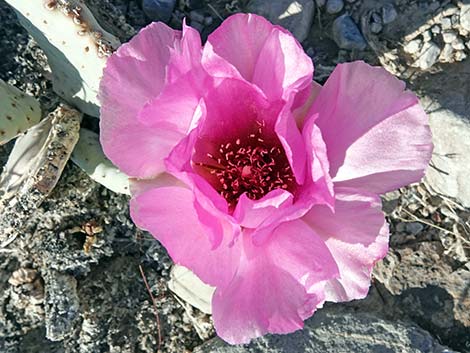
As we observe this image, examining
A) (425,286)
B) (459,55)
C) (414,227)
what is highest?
(459,55)

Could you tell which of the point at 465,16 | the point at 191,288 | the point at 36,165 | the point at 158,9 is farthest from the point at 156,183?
the point at 465,16

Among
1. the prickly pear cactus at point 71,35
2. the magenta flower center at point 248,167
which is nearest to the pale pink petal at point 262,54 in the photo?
the magenta flower center at point 248,167

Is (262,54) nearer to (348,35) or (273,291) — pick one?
(273,291)

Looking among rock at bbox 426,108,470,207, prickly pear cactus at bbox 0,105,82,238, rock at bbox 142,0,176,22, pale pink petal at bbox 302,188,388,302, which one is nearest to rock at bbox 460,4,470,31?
rock at bbox 426,108,470,207

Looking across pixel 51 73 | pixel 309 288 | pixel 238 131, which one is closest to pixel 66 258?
pixel 51 73

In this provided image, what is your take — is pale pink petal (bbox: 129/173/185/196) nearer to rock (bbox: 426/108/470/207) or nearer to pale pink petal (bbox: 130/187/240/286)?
pale pink petal (bbox: 130/187/240/286)

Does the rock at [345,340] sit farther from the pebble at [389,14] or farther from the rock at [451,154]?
the pebble at [389,14]
